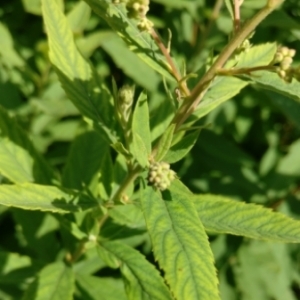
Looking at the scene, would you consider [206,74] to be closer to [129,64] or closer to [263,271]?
[129,64]

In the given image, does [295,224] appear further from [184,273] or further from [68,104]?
[68,104]

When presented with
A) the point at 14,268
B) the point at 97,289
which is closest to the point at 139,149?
the point at 97,289

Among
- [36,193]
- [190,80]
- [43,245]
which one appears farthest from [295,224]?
[43,245]

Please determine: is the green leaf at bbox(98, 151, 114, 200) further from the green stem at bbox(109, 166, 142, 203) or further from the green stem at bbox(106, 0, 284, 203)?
the green stem at bbox(106, 0, 284, 203)

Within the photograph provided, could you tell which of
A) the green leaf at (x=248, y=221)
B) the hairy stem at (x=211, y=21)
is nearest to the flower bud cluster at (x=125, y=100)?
the green leaf at (x=248, y=221)

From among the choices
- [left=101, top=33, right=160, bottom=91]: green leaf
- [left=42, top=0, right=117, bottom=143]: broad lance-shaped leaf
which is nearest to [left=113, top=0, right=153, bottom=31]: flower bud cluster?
[left=42, top=0, right=117, bottom=143]: broad lance-shaped leaf

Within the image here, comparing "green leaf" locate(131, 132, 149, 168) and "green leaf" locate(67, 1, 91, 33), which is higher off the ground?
"green leaf" locate(67, 1, 91, 33)

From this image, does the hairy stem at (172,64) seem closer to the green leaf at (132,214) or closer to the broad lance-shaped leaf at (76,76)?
the broad lance-shaped leaf at (76,76)
